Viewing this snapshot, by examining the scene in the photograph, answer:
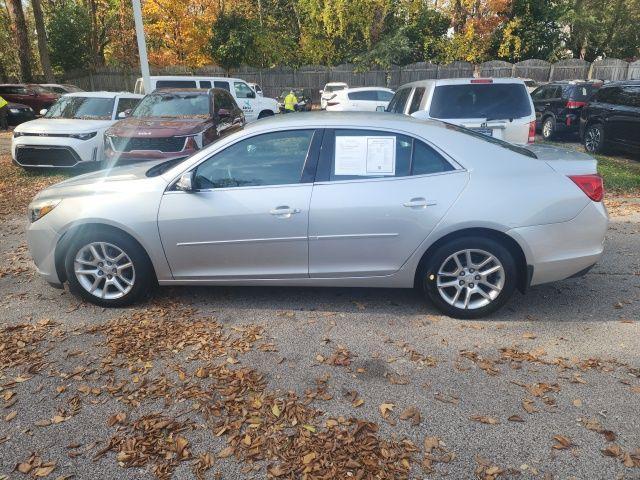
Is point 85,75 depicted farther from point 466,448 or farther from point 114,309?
point 466,448

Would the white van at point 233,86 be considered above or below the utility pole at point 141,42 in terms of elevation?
below

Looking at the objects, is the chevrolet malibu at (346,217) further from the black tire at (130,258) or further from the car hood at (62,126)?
the car hood at (62,126)

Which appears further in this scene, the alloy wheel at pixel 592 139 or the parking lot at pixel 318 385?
the alloy wheel at pixel 592 139

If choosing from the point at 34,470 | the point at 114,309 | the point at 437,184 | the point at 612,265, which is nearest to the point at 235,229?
the point at 114,309

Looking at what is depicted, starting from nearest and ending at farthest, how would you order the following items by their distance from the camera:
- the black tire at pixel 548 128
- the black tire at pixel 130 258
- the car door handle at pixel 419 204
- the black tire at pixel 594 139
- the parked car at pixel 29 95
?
the car door handle at pixel 419 204 < the black tire at pixel 130 258 < the black tire at pixel 594 139 < the black tire at pixel 548 128 < the parked car at pixel 29 95

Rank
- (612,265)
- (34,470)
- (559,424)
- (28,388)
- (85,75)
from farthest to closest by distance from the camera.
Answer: (85,75) < (612,265) < (28,388) < (559,424) < (34,470)

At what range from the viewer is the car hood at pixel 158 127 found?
8773 mm

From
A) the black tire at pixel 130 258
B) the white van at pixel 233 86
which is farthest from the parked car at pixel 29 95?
the black tire at pixel 130 258

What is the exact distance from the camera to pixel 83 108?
11.5 metres

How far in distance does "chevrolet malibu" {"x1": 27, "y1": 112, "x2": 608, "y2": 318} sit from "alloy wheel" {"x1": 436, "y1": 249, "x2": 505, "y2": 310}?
0.03 feet

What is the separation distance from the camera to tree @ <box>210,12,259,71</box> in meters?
26.8

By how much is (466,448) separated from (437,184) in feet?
6.67

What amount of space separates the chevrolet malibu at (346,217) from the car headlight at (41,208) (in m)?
0.05

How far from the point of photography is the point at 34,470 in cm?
265
